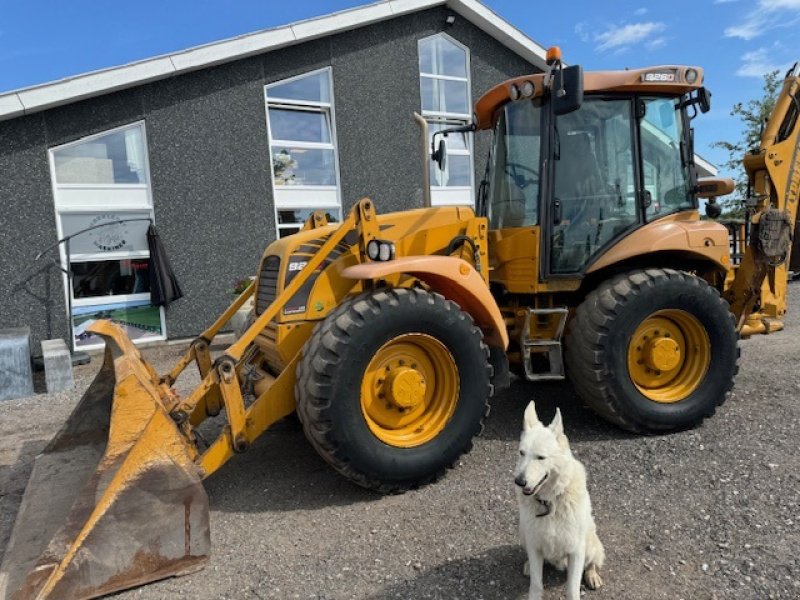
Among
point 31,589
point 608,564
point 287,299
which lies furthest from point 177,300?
point 608,564

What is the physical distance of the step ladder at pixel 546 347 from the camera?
442 centimetres

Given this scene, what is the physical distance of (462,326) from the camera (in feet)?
12.6

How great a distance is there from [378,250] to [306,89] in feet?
29.7

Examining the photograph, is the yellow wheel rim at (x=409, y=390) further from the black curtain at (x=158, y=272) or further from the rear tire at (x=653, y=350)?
the black curtain at (x=158, y=272)

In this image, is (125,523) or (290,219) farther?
(290,219)

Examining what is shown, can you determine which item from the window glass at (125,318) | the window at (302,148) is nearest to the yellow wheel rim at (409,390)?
the window glass at (125,318)

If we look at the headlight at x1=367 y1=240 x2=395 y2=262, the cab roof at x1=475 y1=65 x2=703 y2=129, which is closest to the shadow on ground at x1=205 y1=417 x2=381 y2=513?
the headlight at x1=367 y1=240 x2=395 y2=262

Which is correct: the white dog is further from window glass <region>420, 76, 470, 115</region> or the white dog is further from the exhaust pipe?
window glass <region>420, 76, 470, 115</region>

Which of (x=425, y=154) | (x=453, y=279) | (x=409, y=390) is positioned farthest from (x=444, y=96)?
(x=409, y=390)

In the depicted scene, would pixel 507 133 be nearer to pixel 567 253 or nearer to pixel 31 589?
pixel 567 253

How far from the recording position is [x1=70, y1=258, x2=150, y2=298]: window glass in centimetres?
986

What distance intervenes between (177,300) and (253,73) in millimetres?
4642

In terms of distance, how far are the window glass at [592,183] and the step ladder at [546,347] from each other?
1.21ft

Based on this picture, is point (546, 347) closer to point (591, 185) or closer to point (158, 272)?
point (591, 185)
